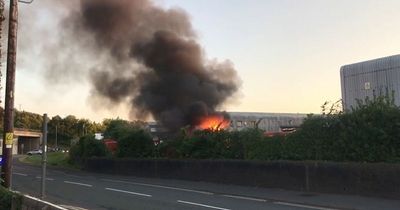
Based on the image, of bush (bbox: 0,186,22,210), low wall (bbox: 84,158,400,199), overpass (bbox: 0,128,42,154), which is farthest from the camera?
overpass (bbox: 0,128,42,154)

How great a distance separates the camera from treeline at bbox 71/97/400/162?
1507cm

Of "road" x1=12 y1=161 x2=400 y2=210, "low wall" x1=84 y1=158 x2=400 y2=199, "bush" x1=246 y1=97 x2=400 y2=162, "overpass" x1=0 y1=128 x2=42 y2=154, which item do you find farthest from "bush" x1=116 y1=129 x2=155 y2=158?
"overpass" x1=0 y1=128 x2=42 y2=154

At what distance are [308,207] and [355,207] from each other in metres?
1.10

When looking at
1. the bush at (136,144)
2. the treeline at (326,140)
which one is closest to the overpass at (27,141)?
the bush at (136,144)

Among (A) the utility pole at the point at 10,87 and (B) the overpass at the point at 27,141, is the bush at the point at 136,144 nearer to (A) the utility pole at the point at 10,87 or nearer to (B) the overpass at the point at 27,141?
(A) the utility pole at the point at 10,87

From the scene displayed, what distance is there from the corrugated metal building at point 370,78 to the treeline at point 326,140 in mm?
10418

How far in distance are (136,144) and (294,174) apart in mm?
13517

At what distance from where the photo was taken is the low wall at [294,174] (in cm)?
1407

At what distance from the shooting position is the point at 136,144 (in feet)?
93.9

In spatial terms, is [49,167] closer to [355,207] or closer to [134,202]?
[134,202]

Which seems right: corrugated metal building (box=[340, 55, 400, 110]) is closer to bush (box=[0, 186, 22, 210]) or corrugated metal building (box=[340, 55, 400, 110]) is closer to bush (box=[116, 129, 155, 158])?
bush (box=[116, 129, 155, 158])

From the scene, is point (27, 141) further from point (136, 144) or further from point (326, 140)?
point (326, 140)

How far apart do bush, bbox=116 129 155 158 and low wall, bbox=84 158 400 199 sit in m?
2.08

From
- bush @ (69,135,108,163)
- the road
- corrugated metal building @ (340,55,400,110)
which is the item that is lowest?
the road
